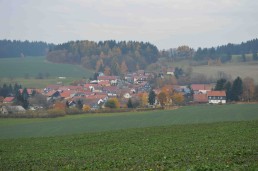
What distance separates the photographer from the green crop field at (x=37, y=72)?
112244 mm

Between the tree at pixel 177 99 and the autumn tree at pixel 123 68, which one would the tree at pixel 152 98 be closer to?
the tree at pixel 177 99

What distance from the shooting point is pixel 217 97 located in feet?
242

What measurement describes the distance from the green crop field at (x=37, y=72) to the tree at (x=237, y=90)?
5411 centimetres

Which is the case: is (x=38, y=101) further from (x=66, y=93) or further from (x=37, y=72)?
(x=37, y=72)

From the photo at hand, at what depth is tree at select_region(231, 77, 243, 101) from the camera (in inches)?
2820

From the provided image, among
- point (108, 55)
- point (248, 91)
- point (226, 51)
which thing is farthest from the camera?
point (226, 51)

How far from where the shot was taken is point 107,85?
4469 inches

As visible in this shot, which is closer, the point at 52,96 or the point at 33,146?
the point at 33,146

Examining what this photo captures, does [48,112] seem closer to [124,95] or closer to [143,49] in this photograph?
[124,95]

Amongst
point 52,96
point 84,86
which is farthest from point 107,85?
point 52,96

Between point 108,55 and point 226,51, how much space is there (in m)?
47.5

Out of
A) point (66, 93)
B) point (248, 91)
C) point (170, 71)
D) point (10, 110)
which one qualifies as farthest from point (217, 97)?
point (170, 71)

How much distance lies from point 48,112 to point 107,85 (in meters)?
55.3

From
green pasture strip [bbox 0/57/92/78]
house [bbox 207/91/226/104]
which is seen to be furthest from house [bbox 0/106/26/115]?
green pasture strip [bbox 0/57/92/78]
